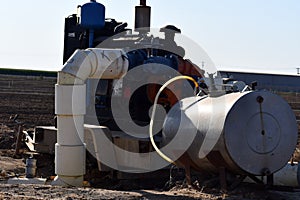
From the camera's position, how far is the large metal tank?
10570 mm

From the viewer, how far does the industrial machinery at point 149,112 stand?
10.7 m

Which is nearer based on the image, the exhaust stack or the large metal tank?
the large metal tank

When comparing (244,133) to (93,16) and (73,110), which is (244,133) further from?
(93,16)

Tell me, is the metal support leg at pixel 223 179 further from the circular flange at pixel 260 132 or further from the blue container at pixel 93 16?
the blue container at pixel 93 16

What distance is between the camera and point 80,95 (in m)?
12.4

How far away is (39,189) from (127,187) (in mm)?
2249

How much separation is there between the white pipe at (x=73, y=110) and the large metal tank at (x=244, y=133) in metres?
2.04

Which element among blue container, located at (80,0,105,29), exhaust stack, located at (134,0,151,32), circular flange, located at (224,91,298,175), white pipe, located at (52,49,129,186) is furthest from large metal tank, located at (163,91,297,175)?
blue container, located at (80,0,105,29)

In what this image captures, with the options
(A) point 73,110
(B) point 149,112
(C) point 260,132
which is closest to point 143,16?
(B) point 149,112

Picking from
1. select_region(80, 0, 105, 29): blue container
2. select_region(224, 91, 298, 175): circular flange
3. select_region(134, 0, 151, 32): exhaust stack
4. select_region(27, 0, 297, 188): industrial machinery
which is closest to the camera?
select_region(224, 91, 298, 175): circular flange

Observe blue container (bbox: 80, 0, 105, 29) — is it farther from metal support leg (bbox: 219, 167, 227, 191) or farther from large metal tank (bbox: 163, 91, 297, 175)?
metal support leg (bbox: 219, 167, 227, 191)

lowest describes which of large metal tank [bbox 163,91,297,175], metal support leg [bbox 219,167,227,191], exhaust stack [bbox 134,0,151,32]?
metal support leg [bbox 219,167,227,191]

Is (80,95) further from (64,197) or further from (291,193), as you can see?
(291,193)

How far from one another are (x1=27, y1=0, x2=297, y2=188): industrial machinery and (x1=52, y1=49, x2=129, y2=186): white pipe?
0.05 feet
